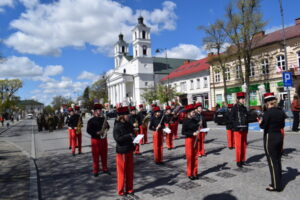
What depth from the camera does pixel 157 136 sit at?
27.5 feet

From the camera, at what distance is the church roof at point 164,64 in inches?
3276

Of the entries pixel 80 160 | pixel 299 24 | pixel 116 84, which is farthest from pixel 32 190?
pixel 116 84

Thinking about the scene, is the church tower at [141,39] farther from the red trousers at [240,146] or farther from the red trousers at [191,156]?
the red trousers at [191,156]

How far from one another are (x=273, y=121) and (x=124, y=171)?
307 centimetres

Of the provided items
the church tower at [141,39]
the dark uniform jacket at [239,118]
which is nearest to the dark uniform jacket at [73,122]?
the dark uniform jacket at [239,118]

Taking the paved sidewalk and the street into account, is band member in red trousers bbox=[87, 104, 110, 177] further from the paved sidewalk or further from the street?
the paved sidewalk

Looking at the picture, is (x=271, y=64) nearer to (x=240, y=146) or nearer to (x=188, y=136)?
(x=240, y=146)

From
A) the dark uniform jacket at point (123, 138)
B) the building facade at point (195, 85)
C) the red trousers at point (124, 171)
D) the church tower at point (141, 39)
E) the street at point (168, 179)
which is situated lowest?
the street at point (168, 179)

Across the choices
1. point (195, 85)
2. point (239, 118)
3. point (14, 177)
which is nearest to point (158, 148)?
point (239, 118)

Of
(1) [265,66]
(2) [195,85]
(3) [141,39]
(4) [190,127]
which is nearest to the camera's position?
(4) [190,127]

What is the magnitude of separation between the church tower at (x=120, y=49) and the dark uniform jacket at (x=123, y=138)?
88.4 m

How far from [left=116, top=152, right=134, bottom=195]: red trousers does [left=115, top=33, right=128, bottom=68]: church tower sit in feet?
→ 291

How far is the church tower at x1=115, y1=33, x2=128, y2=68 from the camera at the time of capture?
9231 centimetres

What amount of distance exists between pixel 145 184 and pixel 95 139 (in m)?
1.95
